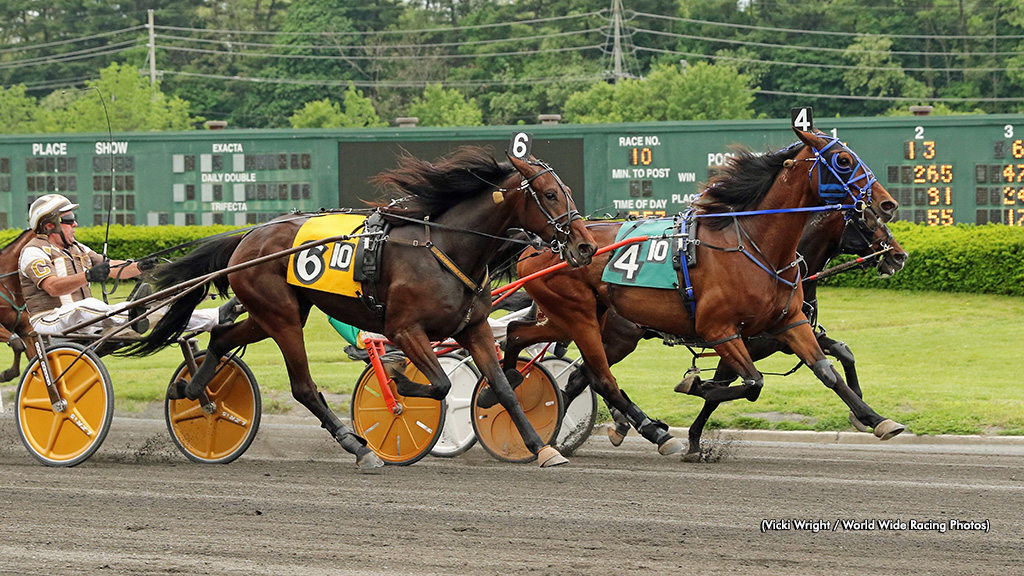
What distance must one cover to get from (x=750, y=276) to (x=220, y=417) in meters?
3.53

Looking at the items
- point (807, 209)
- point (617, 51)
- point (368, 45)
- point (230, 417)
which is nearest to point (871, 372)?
point (807, 209)

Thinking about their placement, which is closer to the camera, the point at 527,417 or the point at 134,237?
the point at 527,417

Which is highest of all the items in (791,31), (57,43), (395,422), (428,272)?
(57,43)

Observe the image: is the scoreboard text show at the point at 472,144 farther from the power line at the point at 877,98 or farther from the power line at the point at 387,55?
the power line at the point at 387,55

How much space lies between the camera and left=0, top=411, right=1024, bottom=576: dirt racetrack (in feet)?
17.3

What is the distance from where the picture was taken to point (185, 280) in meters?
8.64

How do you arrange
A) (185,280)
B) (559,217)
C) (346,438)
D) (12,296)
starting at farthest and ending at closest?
(12,296), (185,280), (346,438), (559,217)

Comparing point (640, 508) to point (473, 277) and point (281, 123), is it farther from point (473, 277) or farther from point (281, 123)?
point (281, 123)

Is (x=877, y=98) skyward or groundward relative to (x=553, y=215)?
skyward

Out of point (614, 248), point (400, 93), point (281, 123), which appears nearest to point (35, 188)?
point (614, 248)

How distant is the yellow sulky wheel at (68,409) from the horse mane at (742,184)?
13.1 feet

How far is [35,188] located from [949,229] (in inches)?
597

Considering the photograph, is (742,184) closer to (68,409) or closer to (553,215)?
(553,215)

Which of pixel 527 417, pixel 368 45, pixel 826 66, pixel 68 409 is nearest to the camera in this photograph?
pixel 68 409
